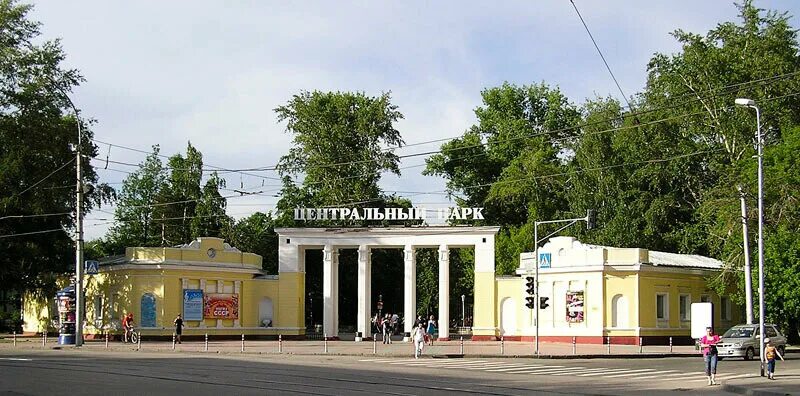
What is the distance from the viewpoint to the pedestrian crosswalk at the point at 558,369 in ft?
102

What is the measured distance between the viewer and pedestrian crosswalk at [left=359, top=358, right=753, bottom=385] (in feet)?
102

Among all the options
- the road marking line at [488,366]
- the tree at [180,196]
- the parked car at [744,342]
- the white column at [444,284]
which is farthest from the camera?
the tree at [180,196]

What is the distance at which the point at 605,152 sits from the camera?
73000mm

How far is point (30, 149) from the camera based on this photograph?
5684 cm

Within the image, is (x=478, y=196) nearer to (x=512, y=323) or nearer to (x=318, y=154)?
(x=318, y=154)

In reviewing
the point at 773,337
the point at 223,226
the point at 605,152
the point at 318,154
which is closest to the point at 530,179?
the point at 605,152

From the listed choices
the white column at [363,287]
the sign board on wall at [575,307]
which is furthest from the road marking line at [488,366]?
the white column at [363,287]

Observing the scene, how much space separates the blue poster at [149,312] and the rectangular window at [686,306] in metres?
29.7

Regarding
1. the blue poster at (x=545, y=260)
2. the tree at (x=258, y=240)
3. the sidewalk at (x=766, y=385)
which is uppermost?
the tree at (x=258, y=240)

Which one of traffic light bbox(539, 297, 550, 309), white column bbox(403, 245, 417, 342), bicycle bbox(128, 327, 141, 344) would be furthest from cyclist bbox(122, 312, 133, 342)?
traffic light bbox(539, 297, 550, 309)

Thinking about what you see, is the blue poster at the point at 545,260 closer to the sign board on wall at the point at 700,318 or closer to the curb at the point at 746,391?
the sign board on wall at the point at 700,318

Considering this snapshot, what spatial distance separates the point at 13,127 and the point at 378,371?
3341cm

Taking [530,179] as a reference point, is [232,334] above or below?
below

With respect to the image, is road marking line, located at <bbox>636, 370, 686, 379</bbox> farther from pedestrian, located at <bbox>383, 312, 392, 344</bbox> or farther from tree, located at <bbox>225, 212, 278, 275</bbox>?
tree, located at <bbox>225, 212, 278, 275</bbox>
